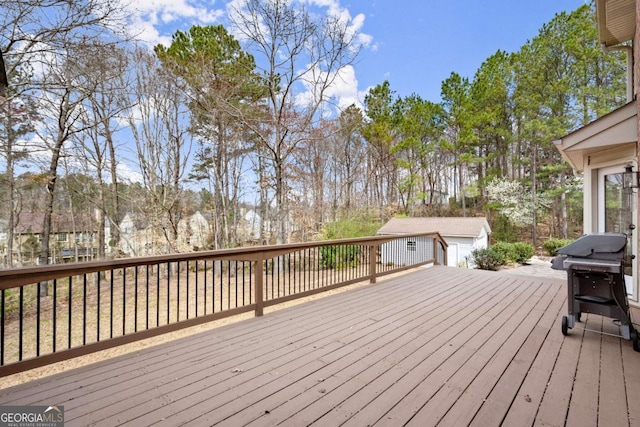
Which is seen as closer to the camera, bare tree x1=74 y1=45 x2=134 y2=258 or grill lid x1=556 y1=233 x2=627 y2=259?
grill lid x1=556 y1=233 x2=627 y2=259

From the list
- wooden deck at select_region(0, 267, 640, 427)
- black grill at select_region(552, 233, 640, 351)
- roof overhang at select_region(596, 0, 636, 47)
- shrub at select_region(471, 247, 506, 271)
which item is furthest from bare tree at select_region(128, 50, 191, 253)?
shrub at select_region(471, 247, 506, 271)

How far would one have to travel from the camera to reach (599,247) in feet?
8.34

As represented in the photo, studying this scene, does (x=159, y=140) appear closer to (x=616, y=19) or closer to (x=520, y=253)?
(x=616, y=19)

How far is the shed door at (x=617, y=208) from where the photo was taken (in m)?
3.65

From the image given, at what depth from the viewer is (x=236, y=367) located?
215cm

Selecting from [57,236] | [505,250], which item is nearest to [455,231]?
[505,250]

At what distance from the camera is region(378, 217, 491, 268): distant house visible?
12.9 metres

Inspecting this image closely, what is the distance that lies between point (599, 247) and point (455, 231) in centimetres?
1143

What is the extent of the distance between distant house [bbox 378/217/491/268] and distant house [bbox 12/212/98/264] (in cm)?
1240

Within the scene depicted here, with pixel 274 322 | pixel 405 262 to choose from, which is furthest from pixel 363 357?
pixel 405 262

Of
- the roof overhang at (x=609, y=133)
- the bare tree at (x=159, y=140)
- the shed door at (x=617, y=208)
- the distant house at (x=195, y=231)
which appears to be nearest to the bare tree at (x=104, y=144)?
the bare tree at (x=159, y=140)

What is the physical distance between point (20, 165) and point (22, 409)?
8.24m

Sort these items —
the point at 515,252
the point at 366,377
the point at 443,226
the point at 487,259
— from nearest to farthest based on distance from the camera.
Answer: the point at 366,377 < the point at 487,259 < the point at 515,252 < the point at 443,226

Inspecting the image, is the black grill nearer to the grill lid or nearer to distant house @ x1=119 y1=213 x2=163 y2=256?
the grill lid
